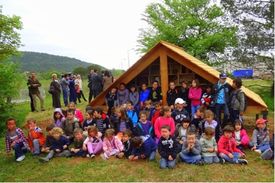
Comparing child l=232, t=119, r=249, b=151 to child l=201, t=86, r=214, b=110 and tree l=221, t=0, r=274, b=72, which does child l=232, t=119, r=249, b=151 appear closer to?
Answer: child l=201, t=86, r=214, b=110

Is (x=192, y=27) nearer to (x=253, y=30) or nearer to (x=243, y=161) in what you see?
(x=253, y=30)

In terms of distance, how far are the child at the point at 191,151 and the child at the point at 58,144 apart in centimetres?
277

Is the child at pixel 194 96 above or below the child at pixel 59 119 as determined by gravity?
above

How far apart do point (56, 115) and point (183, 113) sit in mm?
3393

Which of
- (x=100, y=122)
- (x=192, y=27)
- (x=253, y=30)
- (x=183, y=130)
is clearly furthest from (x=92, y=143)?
(x=192, y=27)

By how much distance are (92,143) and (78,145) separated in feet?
1.35

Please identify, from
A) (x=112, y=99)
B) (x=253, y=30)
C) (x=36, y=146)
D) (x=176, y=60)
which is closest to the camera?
(x=36, y=146)

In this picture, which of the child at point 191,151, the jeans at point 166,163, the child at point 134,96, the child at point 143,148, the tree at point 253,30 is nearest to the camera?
the jeans at point 166,163

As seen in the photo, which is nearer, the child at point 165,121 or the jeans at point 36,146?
the child at point 165,121

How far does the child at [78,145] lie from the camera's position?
326 inches

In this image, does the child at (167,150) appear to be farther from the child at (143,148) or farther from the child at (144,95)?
the child at (144,95)

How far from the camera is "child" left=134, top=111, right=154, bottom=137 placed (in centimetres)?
859

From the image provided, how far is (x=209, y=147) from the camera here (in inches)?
293

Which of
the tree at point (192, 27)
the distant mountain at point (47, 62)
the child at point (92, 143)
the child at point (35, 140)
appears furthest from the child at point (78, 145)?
the distant mountain at point (47, 62)
